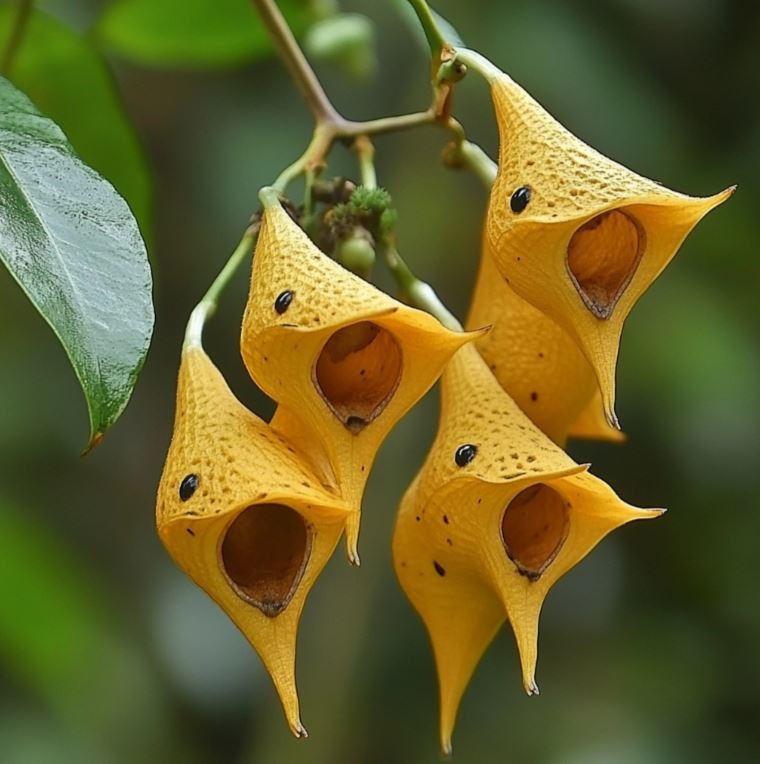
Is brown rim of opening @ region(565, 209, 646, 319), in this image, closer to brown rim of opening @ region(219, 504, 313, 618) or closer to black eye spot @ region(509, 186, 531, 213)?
black eye spot @ region(509, 186, 531, 213)

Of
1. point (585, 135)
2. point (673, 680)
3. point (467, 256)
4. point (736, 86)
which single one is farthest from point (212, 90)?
point (673, 680)

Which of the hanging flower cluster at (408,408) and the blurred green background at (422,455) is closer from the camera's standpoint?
the hanging flower cluster at (408,408)

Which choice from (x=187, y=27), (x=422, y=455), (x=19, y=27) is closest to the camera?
(x=19, y=27)

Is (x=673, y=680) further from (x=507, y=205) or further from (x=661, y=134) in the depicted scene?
(x=507, y=205)

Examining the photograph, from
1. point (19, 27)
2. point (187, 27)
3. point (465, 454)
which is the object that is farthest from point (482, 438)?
point (187, 27)

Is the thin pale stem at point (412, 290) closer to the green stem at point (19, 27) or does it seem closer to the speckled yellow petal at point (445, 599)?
the speckled yellow petal at point (445, 599)

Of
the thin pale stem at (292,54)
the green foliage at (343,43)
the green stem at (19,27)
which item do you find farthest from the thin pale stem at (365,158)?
the green foliage at (343,43)

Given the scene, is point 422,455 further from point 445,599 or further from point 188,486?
point 188,486
